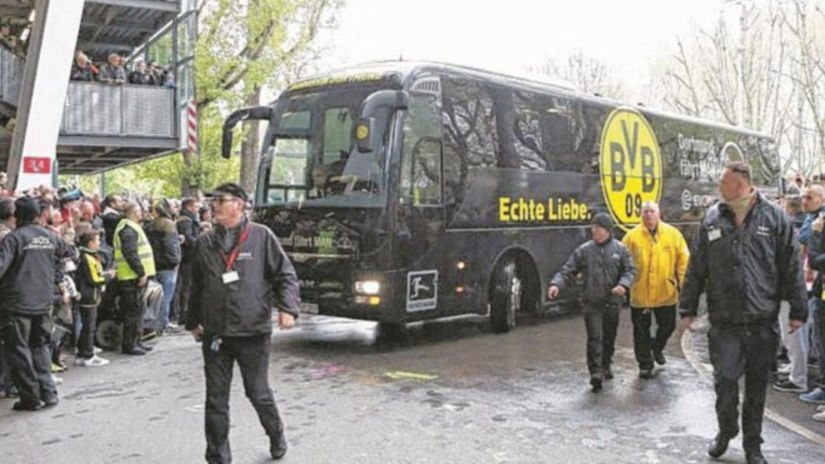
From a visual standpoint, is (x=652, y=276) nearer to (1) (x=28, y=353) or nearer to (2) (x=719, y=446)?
(2) (x=719, y=446)

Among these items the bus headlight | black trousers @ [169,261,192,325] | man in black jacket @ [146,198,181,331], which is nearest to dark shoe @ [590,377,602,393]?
the bus headlight

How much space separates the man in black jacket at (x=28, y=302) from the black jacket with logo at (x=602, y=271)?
4.63 m

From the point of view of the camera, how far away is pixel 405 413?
700 cm

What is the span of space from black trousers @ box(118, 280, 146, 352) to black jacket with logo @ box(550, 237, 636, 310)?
4973mm

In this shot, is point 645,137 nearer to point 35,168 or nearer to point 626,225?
point 626,225

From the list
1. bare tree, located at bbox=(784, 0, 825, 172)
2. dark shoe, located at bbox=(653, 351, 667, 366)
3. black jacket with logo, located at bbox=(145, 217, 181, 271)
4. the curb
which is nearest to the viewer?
the curb

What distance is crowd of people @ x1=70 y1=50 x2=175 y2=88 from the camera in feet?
67.3

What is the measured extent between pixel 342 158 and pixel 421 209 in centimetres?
111

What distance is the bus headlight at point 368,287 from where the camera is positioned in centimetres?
979

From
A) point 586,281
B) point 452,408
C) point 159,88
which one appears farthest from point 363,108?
point 159,88

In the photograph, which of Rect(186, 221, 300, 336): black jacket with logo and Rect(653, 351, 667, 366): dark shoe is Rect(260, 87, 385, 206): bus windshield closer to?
Rect(653, 351, 667, 366): dark shoe

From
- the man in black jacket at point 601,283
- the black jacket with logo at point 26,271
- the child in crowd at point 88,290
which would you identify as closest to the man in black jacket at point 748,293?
the man in black jacket at point 601,283

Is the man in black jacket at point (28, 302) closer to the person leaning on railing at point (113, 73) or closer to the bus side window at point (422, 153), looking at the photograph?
the bus side window at point (422, 153)

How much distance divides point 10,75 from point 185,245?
1034cm
